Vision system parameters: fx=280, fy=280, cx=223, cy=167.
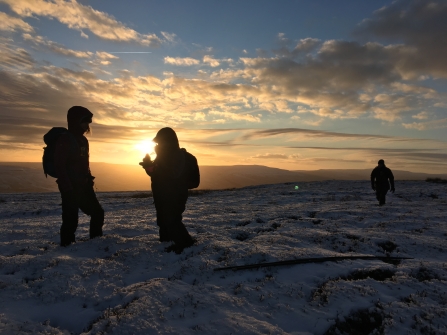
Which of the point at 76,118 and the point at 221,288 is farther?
the point at 76,118

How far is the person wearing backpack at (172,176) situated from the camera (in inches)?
275

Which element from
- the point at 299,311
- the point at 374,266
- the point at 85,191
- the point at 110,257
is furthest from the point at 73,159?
the point at 374,266

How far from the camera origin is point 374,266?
20.7 ft

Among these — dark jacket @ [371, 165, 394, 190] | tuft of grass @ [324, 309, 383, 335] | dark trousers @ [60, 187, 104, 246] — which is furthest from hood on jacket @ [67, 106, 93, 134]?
dark jacket @ [371, 165, 394, 190]

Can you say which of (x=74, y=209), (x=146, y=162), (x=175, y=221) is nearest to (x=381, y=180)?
(x=175, y=221)

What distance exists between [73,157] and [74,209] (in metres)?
1.30

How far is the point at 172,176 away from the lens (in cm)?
698

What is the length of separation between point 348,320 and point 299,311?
0.74 meters

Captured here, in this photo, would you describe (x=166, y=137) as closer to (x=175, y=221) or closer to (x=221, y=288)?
(x=175, y=221)

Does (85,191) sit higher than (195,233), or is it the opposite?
(85,191)

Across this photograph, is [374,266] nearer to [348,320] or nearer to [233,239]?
[348,320]

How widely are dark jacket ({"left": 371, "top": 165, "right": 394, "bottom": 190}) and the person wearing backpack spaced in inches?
A: 552

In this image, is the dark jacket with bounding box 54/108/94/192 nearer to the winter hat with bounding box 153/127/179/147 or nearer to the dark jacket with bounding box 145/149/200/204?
the dark jacket with bounding box 145/149/200/204

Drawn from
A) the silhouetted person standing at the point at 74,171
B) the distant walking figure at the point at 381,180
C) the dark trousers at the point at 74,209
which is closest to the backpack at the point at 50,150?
the silhouetted person standing at the point at 74,171
